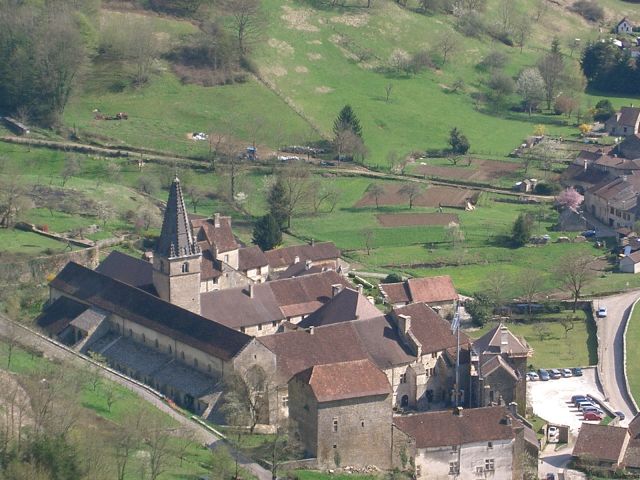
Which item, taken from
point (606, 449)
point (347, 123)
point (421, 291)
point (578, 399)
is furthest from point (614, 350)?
point (347, 123)

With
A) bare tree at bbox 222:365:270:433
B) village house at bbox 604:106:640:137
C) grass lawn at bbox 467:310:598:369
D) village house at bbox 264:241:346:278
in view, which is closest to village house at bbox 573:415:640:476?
grass lawn at bbox 467:310:598:369

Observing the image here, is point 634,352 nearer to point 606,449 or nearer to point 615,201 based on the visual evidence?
point 606,449

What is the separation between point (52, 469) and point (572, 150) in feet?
344

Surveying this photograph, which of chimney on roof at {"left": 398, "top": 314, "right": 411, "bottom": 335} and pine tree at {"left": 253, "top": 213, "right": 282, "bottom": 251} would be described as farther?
pine tree at {"left": 253, "top": 213, "right": 282, "bottom": 251}

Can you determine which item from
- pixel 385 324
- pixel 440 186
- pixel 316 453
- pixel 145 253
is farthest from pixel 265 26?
pixel 316 453

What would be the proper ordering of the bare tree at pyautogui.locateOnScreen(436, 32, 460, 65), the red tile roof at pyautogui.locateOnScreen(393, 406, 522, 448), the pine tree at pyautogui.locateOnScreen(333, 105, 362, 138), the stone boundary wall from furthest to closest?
the bare tree at pyautogui.locateOnScreen(436, 32, 460, 65) → the pine tree at pyautogui.locateOnScreen(333, 105, 362, 138) → the stone boundary wall → the red tile roof at pyautogui.locateOnScreen(393, 406, 522, 448)

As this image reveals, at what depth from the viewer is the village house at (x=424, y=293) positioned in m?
106

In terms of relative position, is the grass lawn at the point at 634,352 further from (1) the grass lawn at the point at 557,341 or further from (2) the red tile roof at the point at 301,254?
(2) the red tile roof at the point at 301,254

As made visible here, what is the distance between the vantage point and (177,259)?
9225cm

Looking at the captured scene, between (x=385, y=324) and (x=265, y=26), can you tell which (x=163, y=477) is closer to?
(x=385, y=324)

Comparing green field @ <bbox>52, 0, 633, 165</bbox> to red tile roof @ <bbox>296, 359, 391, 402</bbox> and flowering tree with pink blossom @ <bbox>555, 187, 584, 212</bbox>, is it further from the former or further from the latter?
red tile roof @ <bbox>296, 359, 391, 402</bbox>

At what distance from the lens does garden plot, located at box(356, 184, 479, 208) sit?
13888 cm

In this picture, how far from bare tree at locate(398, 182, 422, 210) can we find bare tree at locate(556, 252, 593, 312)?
23.8 metres

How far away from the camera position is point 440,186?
477 feet
